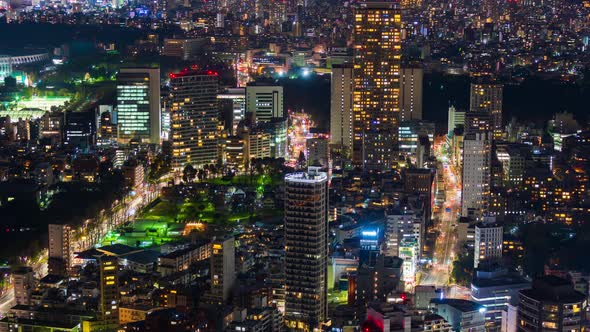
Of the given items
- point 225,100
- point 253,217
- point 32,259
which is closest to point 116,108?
point 225,100

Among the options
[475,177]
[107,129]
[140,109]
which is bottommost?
[475,177]

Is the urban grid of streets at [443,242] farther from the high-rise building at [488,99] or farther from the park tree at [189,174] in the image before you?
the high-rise building at [488,99]

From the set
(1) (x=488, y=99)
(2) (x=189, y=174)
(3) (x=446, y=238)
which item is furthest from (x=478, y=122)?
(3) (x=446, y=238)

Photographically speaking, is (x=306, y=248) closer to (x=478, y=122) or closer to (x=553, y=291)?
(x=553, y=291)

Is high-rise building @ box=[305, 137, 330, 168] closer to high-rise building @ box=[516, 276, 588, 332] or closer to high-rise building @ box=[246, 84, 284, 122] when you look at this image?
high-rise building @ box=[246, 84, 284, 122]

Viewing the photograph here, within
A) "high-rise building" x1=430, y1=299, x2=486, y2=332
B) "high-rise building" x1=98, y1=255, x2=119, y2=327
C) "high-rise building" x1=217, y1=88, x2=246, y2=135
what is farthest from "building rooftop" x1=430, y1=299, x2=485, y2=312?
"high-rise building" x1=217, y1=88, x2=246, y2=135

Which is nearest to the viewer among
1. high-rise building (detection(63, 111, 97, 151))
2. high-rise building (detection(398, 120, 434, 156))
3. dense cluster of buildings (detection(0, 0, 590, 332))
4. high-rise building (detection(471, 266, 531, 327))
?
high-rise building (detection(471, 266, 531, 327))
